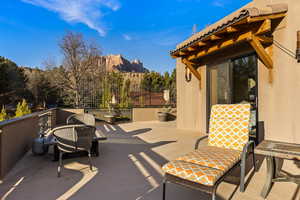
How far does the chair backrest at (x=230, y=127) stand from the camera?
8.32ft

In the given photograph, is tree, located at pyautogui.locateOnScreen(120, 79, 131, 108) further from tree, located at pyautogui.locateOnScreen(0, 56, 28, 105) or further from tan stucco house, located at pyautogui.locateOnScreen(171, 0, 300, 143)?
tree, located at pyautogui.locateOnScreen(0, 56, 28, 105)

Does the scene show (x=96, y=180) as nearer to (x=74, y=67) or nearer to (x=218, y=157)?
(x=218, y=157)

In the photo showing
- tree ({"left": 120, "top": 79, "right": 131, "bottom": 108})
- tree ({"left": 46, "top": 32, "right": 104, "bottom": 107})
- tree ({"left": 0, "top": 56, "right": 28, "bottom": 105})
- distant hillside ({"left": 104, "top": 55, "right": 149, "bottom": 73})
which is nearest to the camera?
tree ({"left": 120, "top": 79, "right": 131, "bottom": 108})

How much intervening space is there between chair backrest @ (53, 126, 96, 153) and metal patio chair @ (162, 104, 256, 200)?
1489 millimetres

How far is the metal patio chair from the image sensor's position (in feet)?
5.68

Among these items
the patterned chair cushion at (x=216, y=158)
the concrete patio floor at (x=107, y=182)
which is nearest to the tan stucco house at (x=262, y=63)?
the concrete patio floor at (x=107, y=182)

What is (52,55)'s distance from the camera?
12828 mm

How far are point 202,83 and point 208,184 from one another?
461cm

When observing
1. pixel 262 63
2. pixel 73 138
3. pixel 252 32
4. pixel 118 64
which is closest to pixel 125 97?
pixel 73 138

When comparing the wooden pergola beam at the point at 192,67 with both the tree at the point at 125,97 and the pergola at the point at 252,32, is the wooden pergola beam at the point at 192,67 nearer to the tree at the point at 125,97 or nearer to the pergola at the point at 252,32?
the pergola at the point at 252,32

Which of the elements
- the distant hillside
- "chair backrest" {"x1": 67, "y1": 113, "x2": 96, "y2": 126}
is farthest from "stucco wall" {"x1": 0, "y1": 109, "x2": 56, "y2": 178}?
the distant hillside

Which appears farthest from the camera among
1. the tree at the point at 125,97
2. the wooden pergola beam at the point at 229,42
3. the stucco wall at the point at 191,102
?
the tree at the point at 125,97

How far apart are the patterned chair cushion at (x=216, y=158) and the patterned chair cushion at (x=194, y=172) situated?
0.33 feet

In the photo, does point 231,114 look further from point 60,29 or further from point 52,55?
point 52,55
